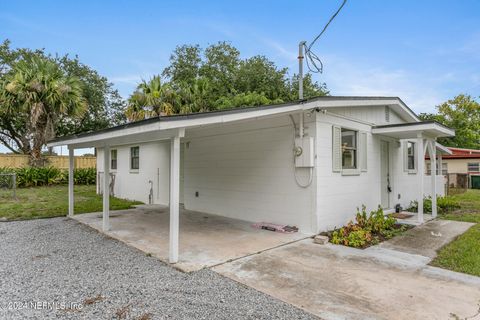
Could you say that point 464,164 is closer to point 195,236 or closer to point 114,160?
point 195,236

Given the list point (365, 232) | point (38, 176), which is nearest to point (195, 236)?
point (365, 232)

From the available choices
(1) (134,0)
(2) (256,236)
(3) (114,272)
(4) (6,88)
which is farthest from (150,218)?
(4) (6,88)

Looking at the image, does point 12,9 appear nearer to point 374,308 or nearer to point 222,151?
point 222,151

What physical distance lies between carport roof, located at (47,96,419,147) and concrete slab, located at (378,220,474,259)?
2.92 metres

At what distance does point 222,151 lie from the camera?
7.98 m

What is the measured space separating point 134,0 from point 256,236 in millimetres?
8245

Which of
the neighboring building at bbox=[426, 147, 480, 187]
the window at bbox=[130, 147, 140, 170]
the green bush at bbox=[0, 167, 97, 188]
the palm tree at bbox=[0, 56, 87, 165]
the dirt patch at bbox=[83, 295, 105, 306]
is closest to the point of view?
the dirt patch at bbox=[83, 295, 105, 306]

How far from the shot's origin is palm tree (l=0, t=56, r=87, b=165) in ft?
42.5

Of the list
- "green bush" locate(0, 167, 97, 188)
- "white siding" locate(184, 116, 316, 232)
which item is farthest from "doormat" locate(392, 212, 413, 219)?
"green bush" locate(0, 167, 97, 188)

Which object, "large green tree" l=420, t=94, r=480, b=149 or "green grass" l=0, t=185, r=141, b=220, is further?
"large green tree" l=420, t=94, r=480, b=149

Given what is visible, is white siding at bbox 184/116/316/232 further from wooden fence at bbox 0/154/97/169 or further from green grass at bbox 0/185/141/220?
wooden fence at bbox 0/154/97/169

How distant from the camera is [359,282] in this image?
354cm

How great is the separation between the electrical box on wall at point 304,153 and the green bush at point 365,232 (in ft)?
4.82

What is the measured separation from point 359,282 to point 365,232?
2279 mm
